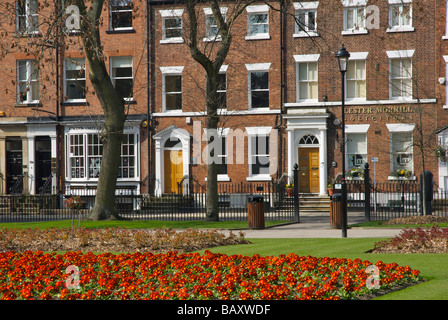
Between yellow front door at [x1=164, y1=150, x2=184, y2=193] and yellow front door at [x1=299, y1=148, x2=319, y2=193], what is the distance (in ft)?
21.3

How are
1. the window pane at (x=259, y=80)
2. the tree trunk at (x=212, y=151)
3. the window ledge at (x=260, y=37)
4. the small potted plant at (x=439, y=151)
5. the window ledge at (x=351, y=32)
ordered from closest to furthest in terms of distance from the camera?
the tree trunk at (x=212, y=151)
the small potted plant at (x=439, y=151)
the window ledge at (x=351, y=32)
the window ledge at (x=260, y=37)
the window pane at (x=259, y=80)

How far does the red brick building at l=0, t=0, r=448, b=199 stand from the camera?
98.6 feet

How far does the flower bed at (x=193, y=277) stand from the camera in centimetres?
867

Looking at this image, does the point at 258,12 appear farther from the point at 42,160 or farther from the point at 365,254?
the point at 365,254

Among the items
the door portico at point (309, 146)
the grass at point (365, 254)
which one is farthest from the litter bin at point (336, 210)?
the door portico at point (309, 146)

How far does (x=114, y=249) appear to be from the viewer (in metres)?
14.9

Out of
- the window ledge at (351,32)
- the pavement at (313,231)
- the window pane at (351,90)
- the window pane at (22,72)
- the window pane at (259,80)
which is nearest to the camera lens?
the pavement at (313,231)

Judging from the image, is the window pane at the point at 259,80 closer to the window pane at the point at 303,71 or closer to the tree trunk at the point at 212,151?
the window pane at the point at 303,71

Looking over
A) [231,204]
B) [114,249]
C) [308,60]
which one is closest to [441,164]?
[308,60]

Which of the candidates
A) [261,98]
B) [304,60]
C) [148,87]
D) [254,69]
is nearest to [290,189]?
[261,98]

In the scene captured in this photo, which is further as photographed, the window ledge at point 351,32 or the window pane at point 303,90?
the window pane at point 303,90

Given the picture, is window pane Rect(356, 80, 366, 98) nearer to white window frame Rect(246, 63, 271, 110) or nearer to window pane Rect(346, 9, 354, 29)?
window pane Rect(346, 9, 354, 29)

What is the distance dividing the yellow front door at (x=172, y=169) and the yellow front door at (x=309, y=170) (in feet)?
21.3

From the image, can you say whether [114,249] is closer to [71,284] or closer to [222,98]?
[71,284]
